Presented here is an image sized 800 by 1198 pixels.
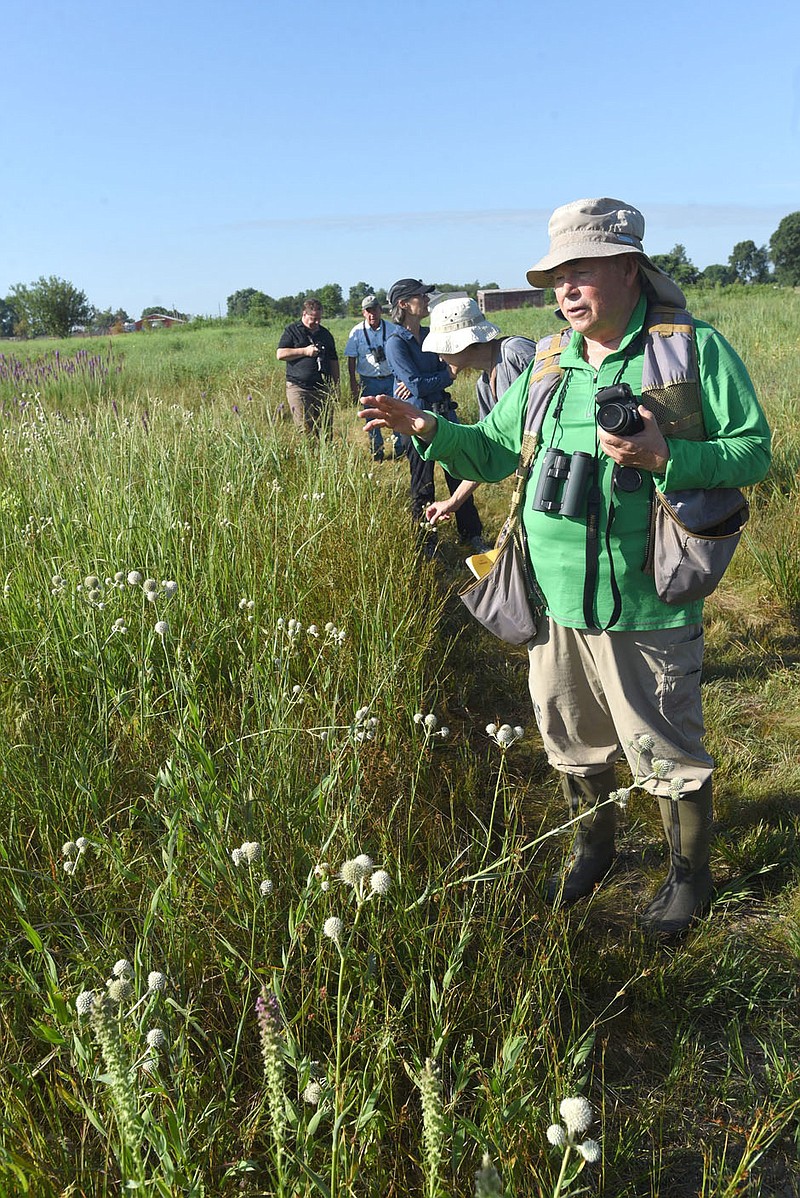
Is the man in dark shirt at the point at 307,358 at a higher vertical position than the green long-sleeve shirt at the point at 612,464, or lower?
higher

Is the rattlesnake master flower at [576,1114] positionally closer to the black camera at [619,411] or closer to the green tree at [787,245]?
the black camera at [619,411]

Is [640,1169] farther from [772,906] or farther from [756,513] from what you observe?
[756,513]

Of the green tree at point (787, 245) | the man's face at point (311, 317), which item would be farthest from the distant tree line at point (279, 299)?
the man's face at point (311, 317)

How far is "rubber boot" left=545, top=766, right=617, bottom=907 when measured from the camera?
106 inches

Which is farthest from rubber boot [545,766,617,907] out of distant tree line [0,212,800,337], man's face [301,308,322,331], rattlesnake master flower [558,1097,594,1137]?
distant tree line [0,212,800,337]

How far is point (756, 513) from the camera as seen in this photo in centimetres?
553

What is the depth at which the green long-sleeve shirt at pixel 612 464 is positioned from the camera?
2111 millimetres

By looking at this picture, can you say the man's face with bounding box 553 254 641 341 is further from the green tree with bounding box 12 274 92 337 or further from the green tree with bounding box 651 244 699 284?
the green tree with bounding box 12 274 92 337

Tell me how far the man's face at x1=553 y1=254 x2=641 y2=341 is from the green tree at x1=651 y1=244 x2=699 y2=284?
26314mm

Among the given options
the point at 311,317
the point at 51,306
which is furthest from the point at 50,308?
the point at 311,317

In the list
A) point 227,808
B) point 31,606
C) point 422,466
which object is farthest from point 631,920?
point 422,466

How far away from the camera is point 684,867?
251 cm

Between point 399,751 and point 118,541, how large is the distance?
61.7 inches

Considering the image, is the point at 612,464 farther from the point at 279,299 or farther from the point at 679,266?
the point at 279,299
